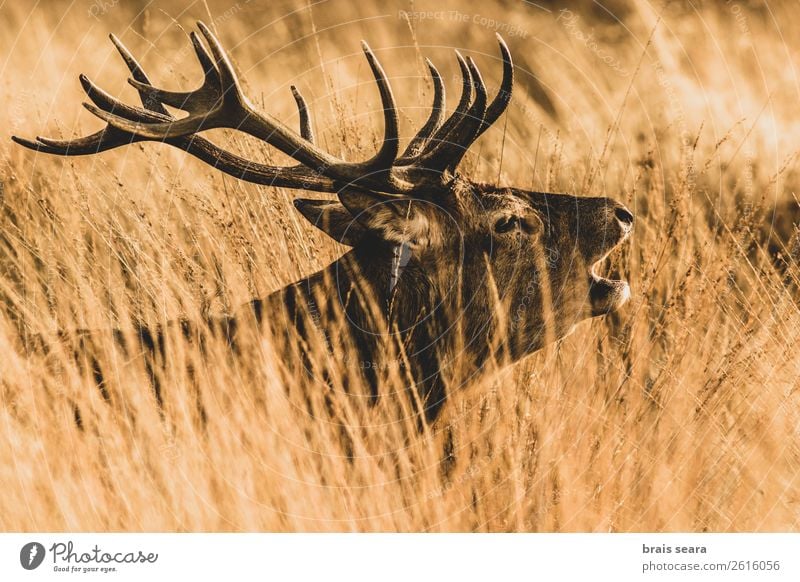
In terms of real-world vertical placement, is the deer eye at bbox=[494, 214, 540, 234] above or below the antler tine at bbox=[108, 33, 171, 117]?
below

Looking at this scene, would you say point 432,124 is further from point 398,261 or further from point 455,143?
point 398,261

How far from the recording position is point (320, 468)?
387 cm

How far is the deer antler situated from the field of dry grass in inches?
28.7

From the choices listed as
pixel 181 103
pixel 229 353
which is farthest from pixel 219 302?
pixel 181 103

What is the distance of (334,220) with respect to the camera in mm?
3920

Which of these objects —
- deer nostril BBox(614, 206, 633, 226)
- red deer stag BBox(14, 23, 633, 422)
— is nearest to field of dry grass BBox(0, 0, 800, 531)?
red deer stag BBox(14, 23, 633, 422)

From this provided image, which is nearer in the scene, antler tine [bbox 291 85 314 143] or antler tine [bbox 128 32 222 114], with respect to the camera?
antler tine [bbox 128 32 222 114]

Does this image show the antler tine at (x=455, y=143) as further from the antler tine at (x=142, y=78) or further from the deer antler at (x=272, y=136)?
the antler tine at (x=142, y=78)

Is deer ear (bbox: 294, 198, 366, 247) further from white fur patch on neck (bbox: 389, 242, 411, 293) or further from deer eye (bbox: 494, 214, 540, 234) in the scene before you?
deer eye (bbox: 494, 214, 540, 234)

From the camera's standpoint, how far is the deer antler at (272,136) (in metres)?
3.76

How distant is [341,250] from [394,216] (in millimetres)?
1195

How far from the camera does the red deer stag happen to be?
3848 mm

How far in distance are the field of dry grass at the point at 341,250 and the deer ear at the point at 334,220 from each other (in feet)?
2.01
